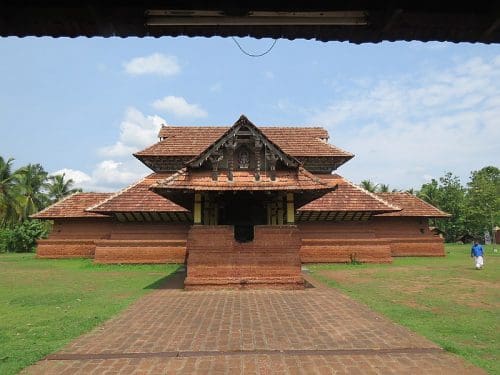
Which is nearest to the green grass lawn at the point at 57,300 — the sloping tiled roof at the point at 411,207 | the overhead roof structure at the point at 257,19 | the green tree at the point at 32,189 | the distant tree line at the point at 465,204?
the overhead roof structure at the point at 257,19

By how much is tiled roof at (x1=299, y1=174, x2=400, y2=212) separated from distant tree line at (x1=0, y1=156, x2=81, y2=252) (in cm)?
2412

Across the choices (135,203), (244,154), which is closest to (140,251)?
(135,203)

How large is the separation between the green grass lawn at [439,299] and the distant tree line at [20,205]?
26.2 meters

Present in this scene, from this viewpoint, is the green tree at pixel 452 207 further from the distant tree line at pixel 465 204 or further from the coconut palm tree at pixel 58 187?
the coconut palm tree at pixel 58 187

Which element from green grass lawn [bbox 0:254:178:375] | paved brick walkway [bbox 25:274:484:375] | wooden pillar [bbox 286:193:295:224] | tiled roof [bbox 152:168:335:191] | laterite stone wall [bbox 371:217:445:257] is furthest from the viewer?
laterite stone wall [bbox 371:217:445:257]

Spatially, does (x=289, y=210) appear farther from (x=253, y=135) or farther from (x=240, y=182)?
(x=253, y=135)

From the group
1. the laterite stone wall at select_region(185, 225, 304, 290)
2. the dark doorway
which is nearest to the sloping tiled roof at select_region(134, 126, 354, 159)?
the dark doorway

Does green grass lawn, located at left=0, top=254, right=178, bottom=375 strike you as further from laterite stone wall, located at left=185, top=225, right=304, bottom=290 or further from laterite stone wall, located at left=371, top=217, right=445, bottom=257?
laterite stone wall, located at left=371, top=217, right=445, bottom=257

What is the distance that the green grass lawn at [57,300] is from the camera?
234 inches

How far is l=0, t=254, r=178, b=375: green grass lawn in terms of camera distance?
5941 mm

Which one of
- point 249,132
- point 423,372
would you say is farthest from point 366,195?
point 423,372

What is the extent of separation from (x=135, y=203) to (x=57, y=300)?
386 inches

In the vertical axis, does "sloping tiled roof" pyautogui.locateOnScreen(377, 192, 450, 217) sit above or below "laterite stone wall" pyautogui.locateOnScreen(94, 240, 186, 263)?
above

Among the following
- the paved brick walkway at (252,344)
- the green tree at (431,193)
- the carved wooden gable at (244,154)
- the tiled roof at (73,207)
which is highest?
the green tree at (431,193)
